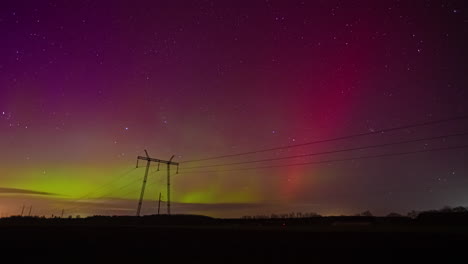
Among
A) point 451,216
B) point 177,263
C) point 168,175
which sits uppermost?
point 168,175

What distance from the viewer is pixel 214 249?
25.2 m

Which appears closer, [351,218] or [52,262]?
[52,262]

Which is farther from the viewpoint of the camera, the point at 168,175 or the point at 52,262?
the point at 168,175

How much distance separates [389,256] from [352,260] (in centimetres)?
230

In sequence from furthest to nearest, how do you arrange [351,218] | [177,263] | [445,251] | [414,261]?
[351,218], [445,251], [177,263], [414,261]

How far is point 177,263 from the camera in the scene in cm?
1948

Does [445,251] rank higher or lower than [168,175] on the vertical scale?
lower

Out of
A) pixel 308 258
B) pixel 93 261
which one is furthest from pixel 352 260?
pixel 93 261

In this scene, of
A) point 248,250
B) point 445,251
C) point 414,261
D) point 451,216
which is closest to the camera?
point 414,261

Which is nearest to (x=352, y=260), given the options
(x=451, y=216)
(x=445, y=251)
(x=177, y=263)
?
(x=445, y=251)

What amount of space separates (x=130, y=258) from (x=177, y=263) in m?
3.43

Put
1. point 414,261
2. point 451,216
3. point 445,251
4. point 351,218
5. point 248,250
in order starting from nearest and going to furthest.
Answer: point 414,261
point 445,251
point 248,250
point 451,216
point 351,218

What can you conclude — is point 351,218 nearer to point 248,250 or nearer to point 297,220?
point 297,220

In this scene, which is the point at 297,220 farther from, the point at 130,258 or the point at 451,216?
the point at 130,258
